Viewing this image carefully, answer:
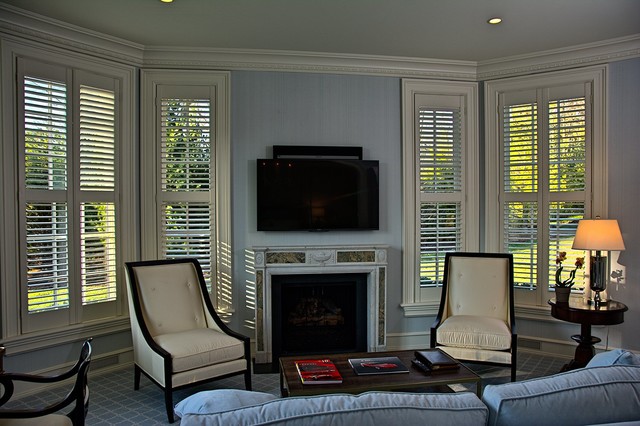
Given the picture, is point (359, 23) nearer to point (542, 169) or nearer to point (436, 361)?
point (542, 169)

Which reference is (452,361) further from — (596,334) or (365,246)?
(596,334)

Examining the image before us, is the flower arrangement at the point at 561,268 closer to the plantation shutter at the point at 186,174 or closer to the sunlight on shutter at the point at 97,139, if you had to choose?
the plantation shutter at the point at 186,174

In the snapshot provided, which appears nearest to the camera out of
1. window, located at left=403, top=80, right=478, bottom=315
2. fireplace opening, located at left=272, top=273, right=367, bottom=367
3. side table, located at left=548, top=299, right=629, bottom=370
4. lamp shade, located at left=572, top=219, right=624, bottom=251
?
side table, located at left=548, top=299, right=629, bottom=370

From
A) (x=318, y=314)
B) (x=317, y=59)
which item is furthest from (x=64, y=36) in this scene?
(x=318, y=314)

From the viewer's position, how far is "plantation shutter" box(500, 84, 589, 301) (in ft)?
15.1

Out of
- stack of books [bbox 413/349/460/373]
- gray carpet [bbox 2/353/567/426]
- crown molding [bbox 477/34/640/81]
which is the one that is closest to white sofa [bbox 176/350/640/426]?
stack of books [bbox 413/349/460/373]

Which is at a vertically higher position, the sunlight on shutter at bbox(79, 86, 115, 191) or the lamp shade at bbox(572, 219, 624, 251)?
the sunlight on shutter at bbox(79, 86, 115, 191)

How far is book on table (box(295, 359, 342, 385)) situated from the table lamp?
2.39 m

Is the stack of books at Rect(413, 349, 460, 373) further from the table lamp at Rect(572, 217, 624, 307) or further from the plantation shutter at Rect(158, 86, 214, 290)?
the plantation shutter at Rect(158, 86, 214, 290)

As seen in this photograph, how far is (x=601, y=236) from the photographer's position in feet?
13.1

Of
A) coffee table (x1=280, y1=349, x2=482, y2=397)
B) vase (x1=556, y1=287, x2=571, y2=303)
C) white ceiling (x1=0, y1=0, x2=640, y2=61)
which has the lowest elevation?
coffee table (x1=280, y1=349, x2=482, y2=397)

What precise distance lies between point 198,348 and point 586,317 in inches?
120

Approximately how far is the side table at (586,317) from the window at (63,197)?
3.84 meters

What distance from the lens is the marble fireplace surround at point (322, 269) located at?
4.45m
